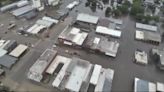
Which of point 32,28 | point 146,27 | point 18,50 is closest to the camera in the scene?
point 18,50

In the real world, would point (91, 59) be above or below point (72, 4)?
below

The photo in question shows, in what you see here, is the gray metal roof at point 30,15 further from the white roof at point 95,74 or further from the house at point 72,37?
the white roof at point 95,74

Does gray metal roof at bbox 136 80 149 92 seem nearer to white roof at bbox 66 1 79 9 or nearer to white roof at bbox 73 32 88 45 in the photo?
white roof at bbox 73 32 88 45

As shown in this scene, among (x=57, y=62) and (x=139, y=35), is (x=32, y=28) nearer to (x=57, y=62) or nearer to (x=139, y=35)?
(x=57, y=62)

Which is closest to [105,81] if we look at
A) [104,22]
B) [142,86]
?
[142,86]

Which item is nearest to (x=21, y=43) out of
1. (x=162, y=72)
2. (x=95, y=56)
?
(x=95, y=56)

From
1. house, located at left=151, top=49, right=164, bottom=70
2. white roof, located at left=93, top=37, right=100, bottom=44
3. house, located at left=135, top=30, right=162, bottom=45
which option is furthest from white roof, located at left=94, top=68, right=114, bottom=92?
house, located at left=135, top=30, right=162, bottom=45
